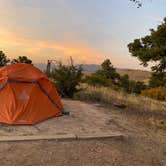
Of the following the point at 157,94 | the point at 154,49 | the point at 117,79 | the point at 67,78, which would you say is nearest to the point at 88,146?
the point at 67,78

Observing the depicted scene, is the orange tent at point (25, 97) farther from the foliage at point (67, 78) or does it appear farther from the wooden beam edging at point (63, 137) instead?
the foliage at point (67, 78)

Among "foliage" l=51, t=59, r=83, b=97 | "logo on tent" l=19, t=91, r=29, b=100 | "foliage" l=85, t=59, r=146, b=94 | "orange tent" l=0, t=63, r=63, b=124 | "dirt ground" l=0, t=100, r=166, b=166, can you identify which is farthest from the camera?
"foliage" l=85, t=59, r=146, b=94

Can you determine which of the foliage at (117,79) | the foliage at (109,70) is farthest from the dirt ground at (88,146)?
the foliage at (109,70)

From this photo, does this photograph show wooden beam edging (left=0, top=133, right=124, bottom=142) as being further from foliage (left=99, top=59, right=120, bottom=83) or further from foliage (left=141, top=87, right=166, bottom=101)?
foliage (left=99, top=59, right=120, bottom=83)

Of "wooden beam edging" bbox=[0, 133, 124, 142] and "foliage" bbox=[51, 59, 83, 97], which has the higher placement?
"foliage" bbox=[51, 59, 83, 97]

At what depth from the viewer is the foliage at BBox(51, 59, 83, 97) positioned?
11684 mm

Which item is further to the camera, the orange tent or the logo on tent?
the logo on tent

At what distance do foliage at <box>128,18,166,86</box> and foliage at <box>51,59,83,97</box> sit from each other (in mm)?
7811

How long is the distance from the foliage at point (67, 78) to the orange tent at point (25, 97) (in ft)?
11.6

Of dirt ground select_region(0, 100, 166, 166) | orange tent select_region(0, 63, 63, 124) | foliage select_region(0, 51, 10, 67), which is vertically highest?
foliage select_region(0, 51, 10, 67)

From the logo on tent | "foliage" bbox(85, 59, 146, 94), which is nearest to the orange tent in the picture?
the logo on tent

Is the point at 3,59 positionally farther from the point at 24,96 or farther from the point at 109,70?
the point at 109,70

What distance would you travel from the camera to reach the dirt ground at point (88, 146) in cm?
480

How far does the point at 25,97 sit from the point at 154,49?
13002 mm
